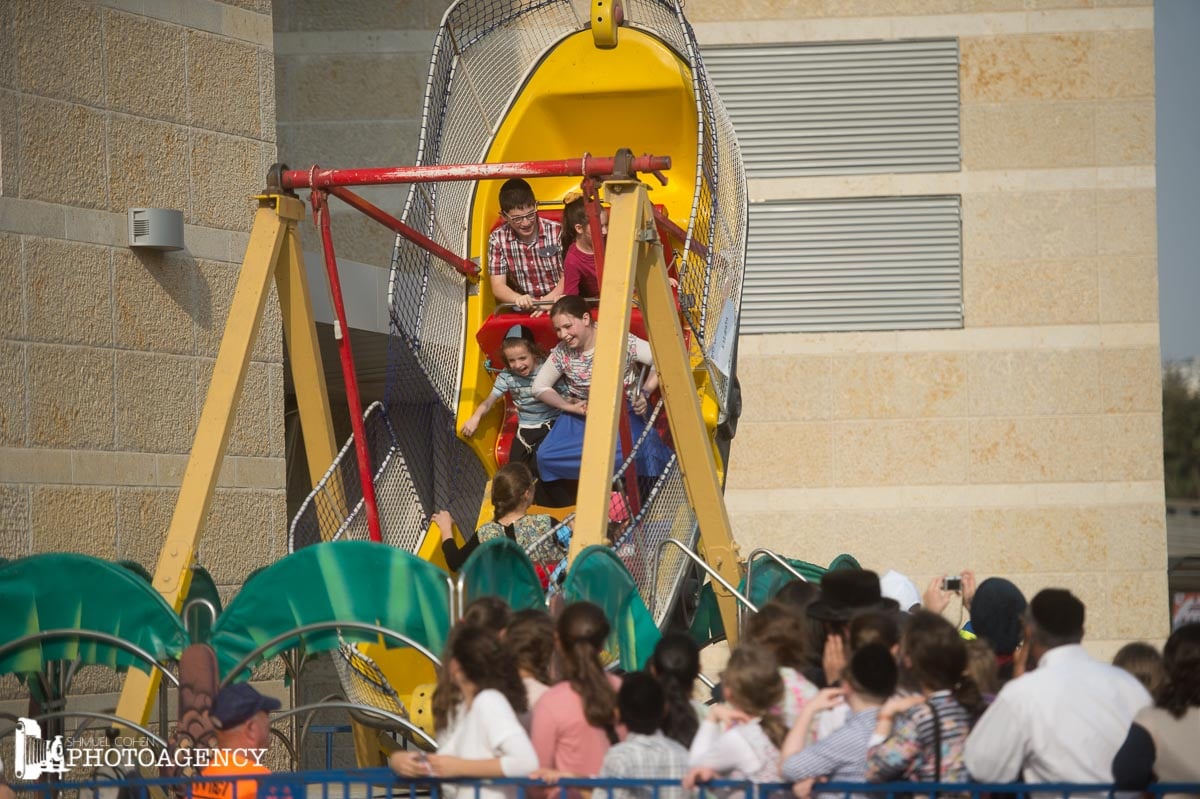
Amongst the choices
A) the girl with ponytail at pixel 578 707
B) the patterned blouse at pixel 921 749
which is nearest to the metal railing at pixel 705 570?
the girl with ponytail at pixel 578 707

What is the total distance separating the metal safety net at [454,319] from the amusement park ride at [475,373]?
2 cm

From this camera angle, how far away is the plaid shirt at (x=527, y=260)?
9172 mm

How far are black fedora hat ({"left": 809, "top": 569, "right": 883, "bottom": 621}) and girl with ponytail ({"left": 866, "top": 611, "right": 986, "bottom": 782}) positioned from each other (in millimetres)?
588

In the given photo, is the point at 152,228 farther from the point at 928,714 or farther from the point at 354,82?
the point at 354,82

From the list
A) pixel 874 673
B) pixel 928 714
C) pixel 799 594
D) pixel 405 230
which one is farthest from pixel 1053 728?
pixel 405 230

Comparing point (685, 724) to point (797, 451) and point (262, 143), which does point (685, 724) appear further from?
point (797, 451)

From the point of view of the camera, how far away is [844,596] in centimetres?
531

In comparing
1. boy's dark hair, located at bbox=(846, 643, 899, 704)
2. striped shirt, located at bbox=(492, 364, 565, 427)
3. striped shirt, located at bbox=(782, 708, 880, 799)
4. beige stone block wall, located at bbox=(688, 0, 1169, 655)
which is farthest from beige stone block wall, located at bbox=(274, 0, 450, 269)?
striped shirt, located at bbox=(782, 708, 880, 799)

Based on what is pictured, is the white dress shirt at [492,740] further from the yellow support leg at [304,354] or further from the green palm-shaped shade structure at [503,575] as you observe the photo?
the yellow support leg at [304,354]

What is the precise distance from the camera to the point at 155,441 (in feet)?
28.6

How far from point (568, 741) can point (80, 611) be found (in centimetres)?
231

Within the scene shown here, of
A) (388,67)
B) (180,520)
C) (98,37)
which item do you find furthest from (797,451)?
(180,520)

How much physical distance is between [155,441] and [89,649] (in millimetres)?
2763

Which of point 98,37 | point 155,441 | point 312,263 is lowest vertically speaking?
point 155,441
